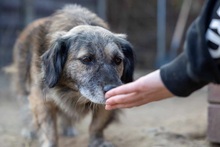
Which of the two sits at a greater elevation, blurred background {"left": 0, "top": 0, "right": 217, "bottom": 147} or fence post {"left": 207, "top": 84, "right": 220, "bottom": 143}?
fence post {"left": 207, "top": 84, "right": 220, "bottom": 143}

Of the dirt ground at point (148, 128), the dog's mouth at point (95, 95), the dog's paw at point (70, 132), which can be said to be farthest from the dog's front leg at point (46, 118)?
the dog's paw at point (70, 132)

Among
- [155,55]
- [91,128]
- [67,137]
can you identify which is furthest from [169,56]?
[91,128]

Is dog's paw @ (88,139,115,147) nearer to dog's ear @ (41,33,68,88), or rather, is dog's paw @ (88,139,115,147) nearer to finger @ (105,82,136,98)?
dog's ear @ (41,33,68,88)

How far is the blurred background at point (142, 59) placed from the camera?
12.9 ft

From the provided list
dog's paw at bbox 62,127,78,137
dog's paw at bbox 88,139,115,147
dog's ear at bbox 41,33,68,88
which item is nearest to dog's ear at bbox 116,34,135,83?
dog's ear at bbox 41,33,68,88

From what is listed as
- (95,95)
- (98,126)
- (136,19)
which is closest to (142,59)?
(136,19)

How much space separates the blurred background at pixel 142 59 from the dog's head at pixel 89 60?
0.81m

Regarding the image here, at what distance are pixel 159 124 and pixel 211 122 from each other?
116cm

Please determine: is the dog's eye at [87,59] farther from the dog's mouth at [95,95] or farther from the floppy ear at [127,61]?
the floppy ear at [127,61]

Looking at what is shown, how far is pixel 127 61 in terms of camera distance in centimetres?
345

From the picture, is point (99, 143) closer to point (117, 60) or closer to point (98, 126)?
point (98, 126)

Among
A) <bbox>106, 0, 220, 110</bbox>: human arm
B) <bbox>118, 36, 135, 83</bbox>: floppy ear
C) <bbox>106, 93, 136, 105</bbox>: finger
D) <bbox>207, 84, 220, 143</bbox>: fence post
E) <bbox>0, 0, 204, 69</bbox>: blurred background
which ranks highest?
<bbox>106, 0, 220, 110</bbox>: human arm

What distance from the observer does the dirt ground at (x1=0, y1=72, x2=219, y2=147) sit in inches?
147

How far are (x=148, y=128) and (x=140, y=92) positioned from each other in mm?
2351
